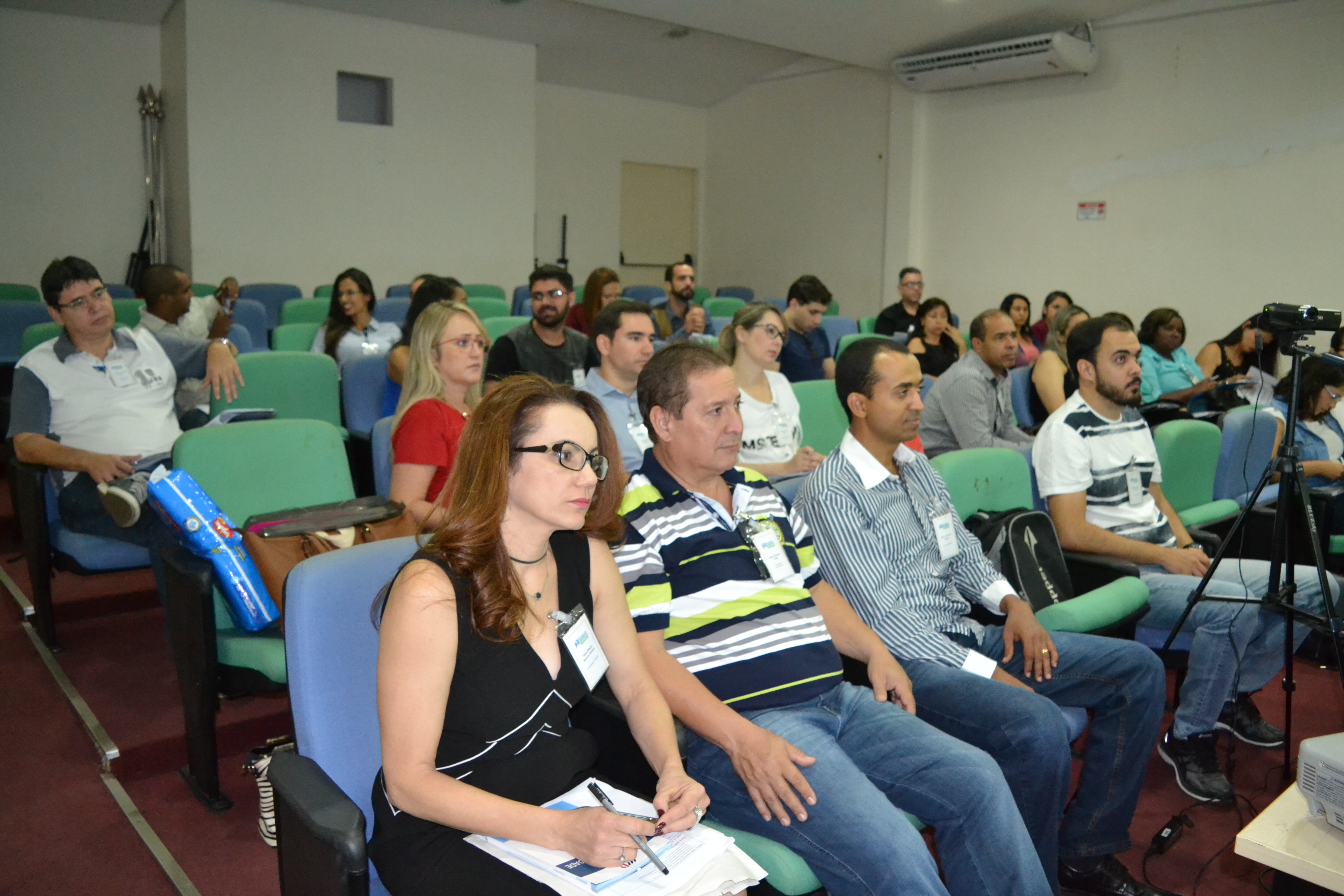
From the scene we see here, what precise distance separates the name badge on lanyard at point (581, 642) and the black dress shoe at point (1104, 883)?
46.1 inches

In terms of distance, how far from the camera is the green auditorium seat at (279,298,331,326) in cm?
639

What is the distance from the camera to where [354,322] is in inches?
197

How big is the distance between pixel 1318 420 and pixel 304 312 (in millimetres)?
5632

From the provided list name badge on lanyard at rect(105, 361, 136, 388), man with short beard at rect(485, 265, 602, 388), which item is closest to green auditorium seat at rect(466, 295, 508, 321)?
man with short beard at rect(485, 265, 602, 388)

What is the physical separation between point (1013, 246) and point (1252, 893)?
8149 millimetres

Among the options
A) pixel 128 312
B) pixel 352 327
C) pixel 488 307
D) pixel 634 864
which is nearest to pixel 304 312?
pixel 128 312

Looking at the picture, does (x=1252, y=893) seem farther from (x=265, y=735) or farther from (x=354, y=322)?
(x=354, y=322)

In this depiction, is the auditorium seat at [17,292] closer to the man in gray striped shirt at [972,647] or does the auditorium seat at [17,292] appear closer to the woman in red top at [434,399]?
the woman in red top at [434,399]

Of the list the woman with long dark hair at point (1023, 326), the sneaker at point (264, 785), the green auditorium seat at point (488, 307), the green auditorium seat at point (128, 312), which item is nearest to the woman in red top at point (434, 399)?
the sneaker at point (264, 785)

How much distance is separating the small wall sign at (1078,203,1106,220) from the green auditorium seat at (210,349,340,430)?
23.9 feet

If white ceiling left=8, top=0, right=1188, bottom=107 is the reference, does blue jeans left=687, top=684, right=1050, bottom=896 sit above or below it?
below

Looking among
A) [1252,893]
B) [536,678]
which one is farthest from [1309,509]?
[536,678]

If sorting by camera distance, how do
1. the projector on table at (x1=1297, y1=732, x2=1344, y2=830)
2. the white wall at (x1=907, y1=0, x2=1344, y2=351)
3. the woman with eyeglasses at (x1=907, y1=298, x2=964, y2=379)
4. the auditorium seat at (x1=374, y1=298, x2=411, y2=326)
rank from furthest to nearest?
the white wall at (x1=907, y1=0, x2=1344, y2=351), the auditorium seat at (x1=374, y1=298, x2=411, y2=326), the woman with eyeglasses at (x1=907, y1=298, x2=964, y2=379), the projector on table at (x1=1297, y1=732, x2=1344, y2=830)

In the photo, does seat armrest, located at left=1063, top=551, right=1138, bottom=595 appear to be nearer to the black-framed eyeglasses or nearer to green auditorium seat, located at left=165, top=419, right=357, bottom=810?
the black-framed eyeglasses
